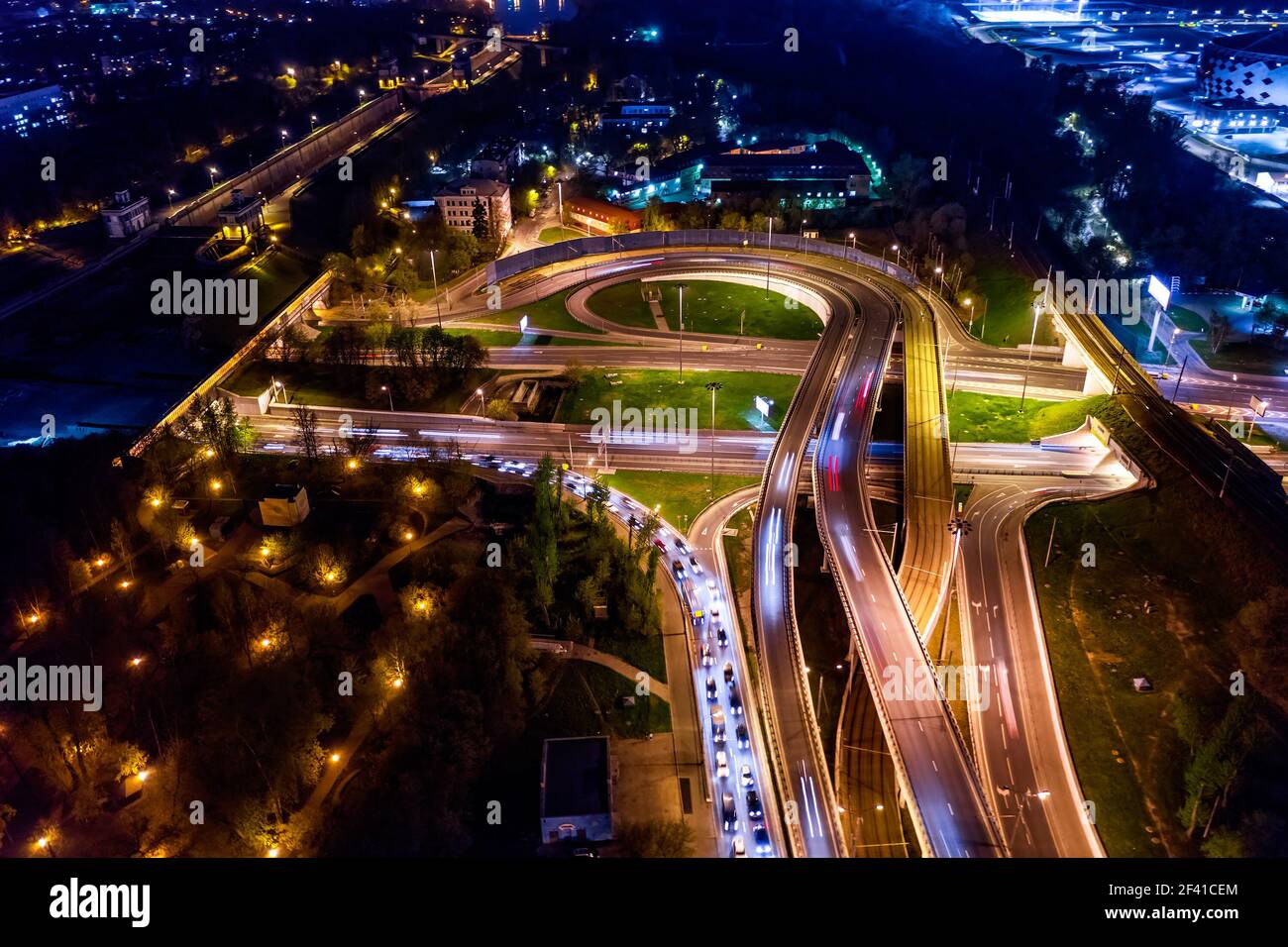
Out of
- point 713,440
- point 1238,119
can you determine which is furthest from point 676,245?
point 1238,119

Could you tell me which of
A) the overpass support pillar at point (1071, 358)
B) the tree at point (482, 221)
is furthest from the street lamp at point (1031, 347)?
the tree at point (482, 221)

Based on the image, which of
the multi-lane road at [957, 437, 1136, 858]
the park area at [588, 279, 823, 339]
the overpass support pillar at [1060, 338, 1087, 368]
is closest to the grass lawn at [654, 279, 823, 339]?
the park area at [588, 279, 823, 339]

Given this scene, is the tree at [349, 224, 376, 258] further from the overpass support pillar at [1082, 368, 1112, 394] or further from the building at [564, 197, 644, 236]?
the overpass support pillar at [1082, 368, 1112, 394]

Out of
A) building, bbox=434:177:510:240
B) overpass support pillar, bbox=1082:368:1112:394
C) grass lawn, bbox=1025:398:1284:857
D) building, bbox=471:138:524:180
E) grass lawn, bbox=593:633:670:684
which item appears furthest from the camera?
building, bbox=471:138:524:180

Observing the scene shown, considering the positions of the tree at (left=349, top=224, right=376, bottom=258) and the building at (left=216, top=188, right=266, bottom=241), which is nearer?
the tree at (left=349, top=224, right=376, bottom=258)

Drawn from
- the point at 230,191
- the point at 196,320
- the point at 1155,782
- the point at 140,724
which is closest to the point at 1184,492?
the point at 1155,782

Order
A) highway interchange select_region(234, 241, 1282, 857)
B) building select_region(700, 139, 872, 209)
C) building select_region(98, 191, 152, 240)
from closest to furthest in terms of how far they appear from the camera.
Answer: highway interchange select_region(234, 241, 1282, 857) < building select_region(98, 191, 152, 240) < building select_region(700, 139, 872, 209)
